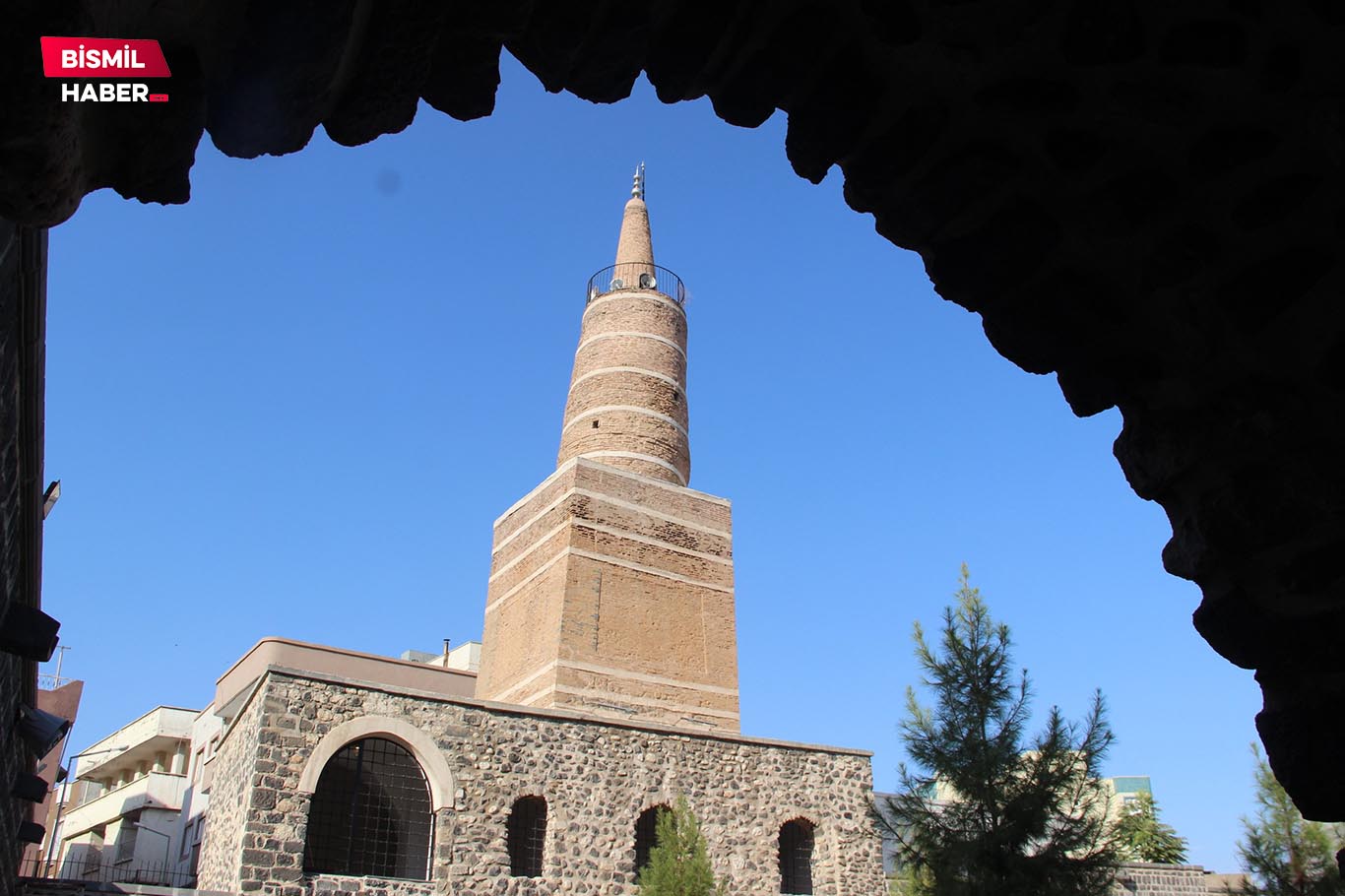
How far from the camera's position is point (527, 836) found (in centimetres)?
1464

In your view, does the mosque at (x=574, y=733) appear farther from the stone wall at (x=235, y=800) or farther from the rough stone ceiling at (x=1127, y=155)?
the rough stone ceiling at (x=1127, y=155)

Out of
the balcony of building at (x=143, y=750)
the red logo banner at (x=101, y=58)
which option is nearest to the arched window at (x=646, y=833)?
the red logo banner at (x=101, y=58)

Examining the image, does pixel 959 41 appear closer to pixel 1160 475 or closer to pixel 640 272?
pixel 1160 475

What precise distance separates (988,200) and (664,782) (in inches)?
559

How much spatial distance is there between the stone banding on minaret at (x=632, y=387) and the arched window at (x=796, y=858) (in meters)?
8.65

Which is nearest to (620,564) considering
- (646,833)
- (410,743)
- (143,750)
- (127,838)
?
(646,833)

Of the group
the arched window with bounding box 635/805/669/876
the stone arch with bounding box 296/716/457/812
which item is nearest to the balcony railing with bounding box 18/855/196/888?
the stone arch with bounding box 296/716/457/812

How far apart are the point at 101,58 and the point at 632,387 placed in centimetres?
2181

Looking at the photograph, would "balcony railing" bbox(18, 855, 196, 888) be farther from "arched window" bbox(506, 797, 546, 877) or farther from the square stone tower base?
"arched window" bbox(506, 797, 546, 877)

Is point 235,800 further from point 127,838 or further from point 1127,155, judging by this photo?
point 127,838

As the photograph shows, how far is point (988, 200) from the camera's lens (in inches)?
120

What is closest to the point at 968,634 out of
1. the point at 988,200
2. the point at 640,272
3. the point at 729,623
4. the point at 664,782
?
the point at 664,782

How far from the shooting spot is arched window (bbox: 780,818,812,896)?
1620 cm

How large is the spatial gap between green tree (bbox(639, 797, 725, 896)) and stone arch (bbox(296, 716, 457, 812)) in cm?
301
